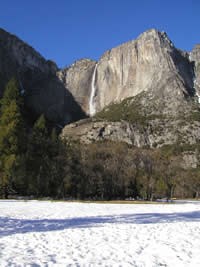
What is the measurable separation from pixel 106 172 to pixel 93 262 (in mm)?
57549

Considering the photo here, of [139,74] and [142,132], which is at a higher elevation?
[139,74]

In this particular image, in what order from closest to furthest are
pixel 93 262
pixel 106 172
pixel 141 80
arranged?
1. pixel 93 262
2. pixel 106 172
3. pixel 141 80

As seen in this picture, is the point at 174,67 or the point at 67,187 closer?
A: the point at 67,187

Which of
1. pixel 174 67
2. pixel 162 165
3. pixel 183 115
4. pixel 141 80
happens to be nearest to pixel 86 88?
pixel 141 80

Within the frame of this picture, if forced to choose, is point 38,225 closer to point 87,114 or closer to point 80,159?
point 80,159

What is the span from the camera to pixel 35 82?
17462 cm

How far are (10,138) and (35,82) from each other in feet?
481

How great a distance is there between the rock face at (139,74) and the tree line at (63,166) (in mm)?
61046

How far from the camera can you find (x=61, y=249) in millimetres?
8492

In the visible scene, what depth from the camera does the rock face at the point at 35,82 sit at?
161m

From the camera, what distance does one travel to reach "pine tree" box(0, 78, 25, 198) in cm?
3278

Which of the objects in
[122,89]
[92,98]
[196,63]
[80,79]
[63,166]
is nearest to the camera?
[63,166]

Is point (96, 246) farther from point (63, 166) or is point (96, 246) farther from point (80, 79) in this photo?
point (80, 79)

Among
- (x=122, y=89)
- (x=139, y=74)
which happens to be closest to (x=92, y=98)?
(x=122, y=89)
